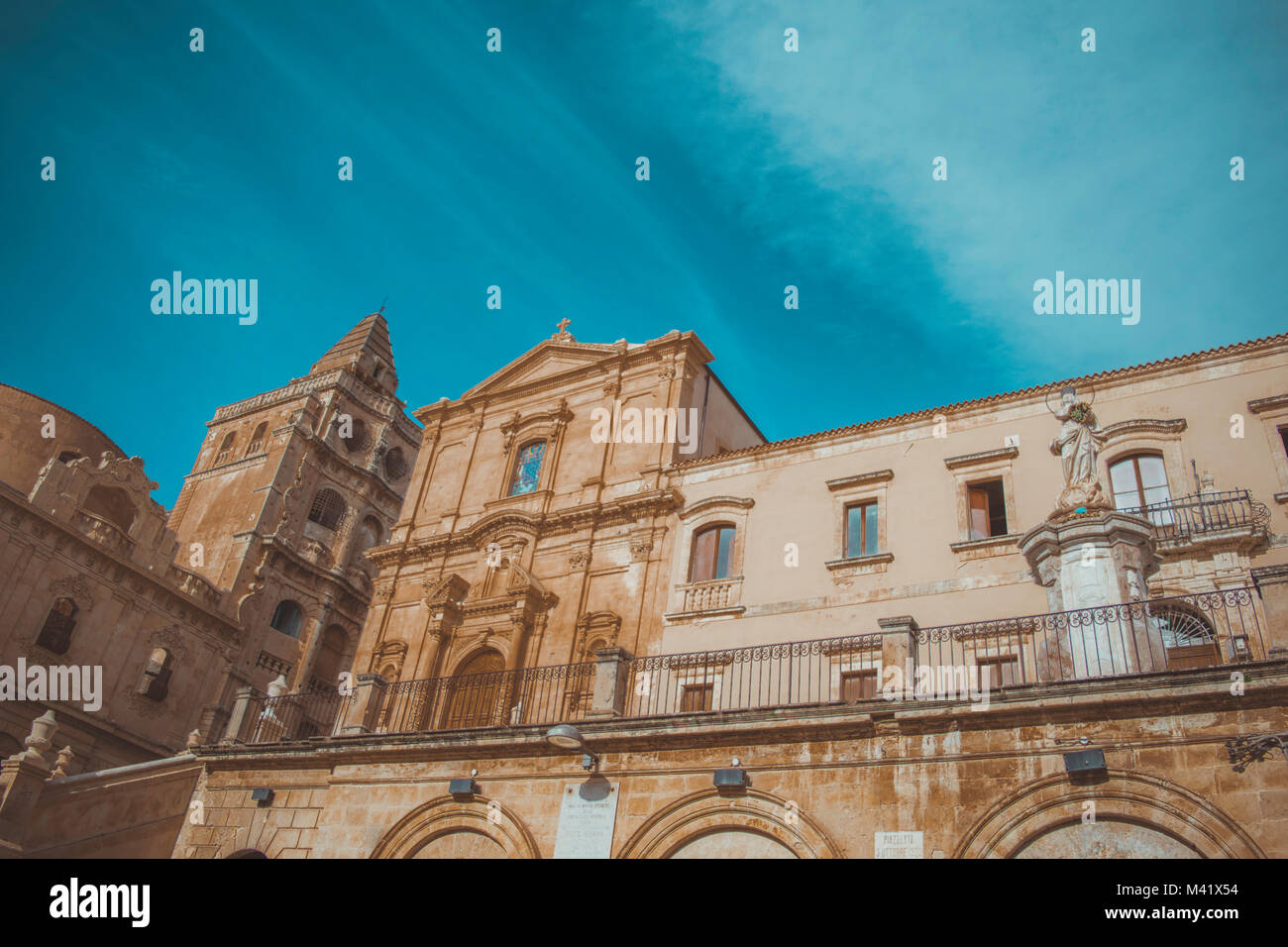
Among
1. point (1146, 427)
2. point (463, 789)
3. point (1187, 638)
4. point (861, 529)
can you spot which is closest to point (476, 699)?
point (463, 789)

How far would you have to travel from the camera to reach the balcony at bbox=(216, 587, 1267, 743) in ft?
40.3

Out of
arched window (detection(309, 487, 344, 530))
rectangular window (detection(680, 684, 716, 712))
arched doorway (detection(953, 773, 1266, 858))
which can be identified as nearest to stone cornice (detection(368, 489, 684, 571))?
rectangular window (detection(680, 684, 716, 712))

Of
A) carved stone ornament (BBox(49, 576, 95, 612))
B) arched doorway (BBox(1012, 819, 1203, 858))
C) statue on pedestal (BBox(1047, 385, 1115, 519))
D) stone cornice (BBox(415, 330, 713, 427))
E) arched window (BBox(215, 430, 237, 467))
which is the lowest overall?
arched doorway (BBox(1012, 819, 1203, 858))

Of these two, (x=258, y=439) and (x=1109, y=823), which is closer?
(x=1109, y=823)

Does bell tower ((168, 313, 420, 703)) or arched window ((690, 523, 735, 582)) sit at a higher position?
bell tower ((168, 313, 420, 703))

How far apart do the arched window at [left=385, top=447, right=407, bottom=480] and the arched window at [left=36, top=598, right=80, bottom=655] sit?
54.5 ft

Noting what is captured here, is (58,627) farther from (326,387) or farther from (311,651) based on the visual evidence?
(326,387)

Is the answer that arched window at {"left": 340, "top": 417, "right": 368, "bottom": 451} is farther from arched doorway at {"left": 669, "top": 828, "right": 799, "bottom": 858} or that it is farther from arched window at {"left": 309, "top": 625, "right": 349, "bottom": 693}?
arched doorway at {"left": 669, "top": 828, "right": 799, "bottom": 858}

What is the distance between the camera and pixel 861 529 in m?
19.5

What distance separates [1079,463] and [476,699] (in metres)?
13.1

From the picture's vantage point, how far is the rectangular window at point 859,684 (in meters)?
16.8

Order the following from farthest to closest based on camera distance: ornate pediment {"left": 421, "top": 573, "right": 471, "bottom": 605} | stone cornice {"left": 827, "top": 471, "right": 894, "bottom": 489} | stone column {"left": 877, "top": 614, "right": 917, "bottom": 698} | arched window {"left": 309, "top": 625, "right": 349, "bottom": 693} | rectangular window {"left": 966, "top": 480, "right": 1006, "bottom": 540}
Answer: arched window {"left": 309, "top": 625, "right": 349, "bottom": 693}, ornate pediment {"left": 421, "top": 573, "right": 471, "bottom": 605}, stone cornice {"left": 827, "top": 471, "right": 894, "bottom": 489}, rectangular window {"left": 966, "top": 480, "right": 1006, "bottom": 540}, stone column {"left": 877, "top": 614, "right": 917, "bottom": 698}

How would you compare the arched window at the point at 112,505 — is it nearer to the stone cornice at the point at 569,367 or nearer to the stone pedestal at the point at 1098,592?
the stone cornice at the point at 569,367

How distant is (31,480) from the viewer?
31.5 m
